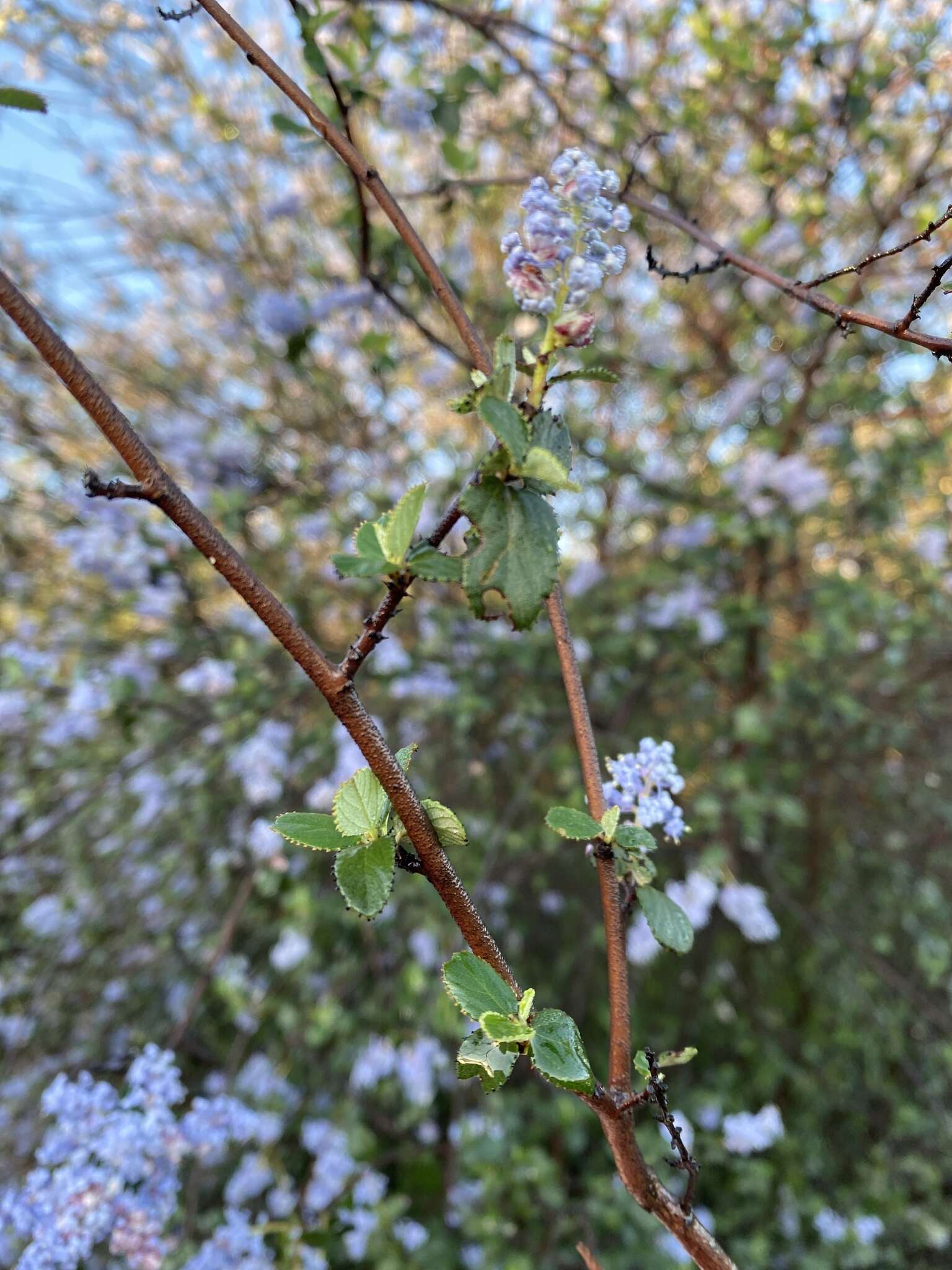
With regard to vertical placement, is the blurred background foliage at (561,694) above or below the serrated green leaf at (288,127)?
below

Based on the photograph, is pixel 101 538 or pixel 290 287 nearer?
pixel 101 538

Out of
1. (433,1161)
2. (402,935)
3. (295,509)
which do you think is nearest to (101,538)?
(295,509)

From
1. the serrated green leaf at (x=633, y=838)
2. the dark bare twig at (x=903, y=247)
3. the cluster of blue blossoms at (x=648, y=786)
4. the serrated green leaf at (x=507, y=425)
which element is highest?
the dark bare twig at (x=903, y=247)

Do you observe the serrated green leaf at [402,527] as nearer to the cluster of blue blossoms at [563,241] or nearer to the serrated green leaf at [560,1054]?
the cluster of blue blossoms at [563,241]

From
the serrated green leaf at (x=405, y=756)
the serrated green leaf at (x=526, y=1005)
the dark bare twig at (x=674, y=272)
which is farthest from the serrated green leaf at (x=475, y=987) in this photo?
the dark bare twig at (x=674, y=272)

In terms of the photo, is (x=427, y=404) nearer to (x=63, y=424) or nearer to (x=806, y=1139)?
(x=63, y=424)

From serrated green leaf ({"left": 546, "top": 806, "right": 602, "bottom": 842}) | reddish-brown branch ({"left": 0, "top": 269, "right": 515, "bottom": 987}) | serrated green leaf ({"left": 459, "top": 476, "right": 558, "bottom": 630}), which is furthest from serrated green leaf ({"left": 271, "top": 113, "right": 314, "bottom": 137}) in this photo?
serrated green leaf ({"left": 546, "top": 806, "right": 602, "bottom": 842})

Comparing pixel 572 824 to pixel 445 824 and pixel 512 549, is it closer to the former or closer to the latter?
pixel 445 824
